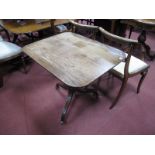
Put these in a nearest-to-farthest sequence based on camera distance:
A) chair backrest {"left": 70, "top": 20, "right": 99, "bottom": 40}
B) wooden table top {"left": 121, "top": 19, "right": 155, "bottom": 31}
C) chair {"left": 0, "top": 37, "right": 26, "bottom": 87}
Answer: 1. chair backrest {"left": 70, "top": 20, "right": 99, "bottom": 40}
2. chair {"left": 0, "top": 37, "right": 26, "bottom": 87}
3. wooden table top {"left": 121, "top": 19, "right": 155, "bottom": 31}

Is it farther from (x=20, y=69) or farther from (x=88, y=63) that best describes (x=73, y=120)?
(x=20, y=69)

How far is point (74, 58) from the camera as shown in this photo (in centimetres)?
132

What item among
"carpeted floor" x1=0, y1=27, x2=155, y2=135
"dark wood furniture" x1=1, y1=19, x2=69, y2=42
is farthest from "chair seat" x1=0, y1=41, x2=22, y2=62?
"carpeted floor" x1=0, y1=27, x2=155, y2=135

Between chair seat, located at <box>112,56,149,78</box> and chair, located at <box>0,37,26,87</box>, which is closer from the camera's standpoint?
chair seat, located at <box>112,56,149,78</box>

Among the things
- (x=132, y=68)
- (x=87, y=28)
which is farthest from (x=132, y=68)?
(x=87, y=28)

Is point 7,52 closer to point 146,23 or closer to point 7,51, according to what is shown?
point 7,51

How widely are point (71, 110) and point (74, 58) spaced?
738mm

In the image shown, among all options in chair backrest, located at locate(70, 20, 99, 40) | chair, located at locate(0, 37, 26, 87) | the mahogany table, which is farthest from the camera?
chair, located at locate(0, 37, 26, 87)

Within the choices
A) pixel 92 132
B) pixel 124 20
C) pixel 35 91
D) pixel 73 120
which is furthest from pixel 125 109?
pixel 124 20

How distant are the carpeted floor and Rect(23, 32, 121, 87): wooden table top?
2.37 feet

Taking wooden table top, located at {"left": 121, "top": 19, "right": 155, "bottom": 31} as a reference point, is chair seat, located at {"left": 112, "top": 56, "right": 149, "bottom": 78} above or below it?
below

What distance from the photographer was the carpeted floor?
1.61m

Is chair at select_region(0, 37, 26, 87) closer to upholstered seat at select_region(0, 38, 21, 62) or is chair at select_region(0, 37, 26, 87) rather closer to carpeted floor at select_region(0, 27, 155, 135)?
upholstered seat at select_region(0, 38, 21, 62)

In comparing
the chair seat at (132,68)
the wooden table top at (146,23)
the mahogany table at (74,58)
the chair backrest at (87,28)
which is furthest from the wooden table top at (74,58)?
the wooden table top at (146,23)
